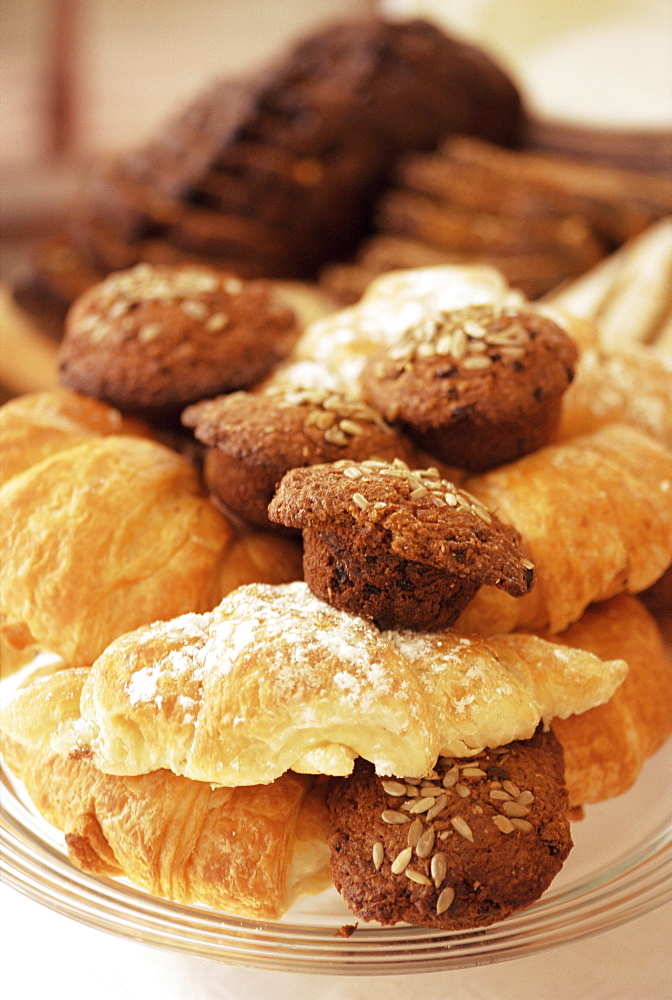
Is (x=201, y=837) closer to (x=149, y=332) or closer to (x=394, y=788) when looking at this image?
(x=394, y=788)

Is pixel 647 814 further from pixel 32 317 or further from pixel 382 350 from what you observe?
pixel 32 317

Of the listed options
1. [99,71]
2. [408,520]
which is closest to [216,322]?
[408,520]

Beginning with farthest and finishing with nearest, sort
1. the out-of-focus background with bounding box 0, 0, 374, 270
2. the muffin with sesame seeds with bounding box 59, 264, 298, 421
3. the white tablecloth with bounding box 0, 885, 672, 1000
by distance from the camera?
the out-of-focus background with bounding box 0, 0, 374, 270 < the muffin with sesame seeds with bounding box 59, 264, 298, 421 < the white tablecloth with bounding box 0, 885, 672, 1000

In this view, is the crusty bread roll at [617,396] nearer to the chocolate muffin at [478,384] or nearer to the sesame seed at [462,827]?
the chocolate muffin at [478,384]

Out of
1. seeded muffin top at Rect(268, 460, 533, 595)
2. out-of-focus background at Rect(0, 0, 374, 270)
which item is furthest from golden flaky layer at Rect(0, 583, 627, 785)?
out-of-focus background at Rect(0, 0, 374, 270)

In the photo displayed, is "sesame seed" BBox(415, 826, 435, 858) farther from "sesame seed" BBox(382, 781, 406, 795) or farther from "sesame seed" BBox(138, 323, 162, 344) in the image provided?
"sesame seed" BBox(138, 323, 162, 344)

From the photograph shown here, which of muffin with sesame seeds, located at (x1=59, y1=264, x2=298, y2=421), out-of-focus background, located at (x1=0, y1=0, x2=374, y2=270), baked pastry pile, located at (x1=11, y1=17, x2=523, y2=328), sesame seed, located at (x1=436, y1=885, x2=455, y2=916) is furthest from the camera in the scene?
out-of-focus background, located at (x1=0, y1=0, x2=374, y2=270)

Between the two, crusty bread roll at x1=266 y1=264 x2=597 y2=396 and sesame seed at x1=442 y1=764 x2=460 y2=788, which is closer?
sesame seed at x1=442 y1=764 x2=460 y2=788

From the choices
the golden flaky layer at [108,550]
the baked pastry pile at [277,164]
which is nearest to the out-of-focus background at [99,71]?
the baked pastry pile at [277,164]
